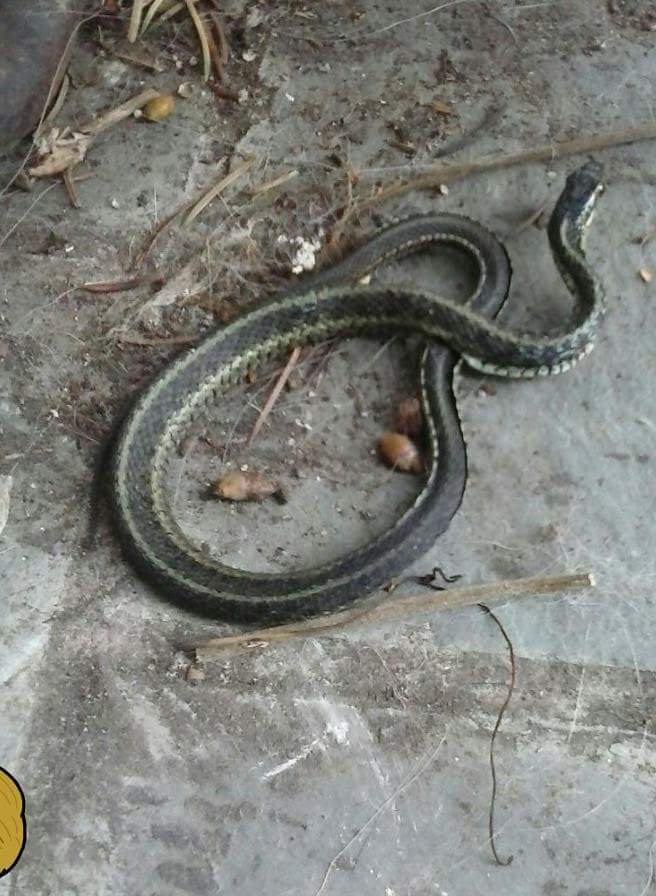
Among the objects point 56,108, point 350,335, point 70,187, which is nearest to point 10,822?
point 350,335

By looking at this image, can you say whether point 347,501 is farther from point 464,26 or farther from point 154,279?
point 464,26

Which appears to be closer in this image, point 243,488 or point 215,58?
point 243,488

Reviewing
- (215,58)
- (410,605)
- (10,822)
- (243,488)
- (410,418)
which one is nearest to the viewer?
(10,822)

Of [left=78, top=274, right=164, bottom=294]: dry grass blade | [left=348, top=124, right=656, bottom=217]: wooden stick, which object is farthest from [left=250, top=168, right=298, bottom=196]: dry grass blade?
[left=78, top=274, right=164, bottom=294]: dry grass blade

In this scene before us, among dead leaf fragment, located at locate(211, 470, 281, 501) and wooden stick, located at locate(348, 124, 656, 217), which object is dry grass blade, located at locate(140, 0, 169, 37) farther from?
dead leaf fragment, located at locate(211, 470, 281, 501)

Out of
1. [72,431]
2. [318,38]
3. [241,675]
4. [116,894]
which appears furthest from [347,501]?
[318,38]

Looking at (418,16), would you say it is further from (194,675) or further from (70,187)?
(194,675)
